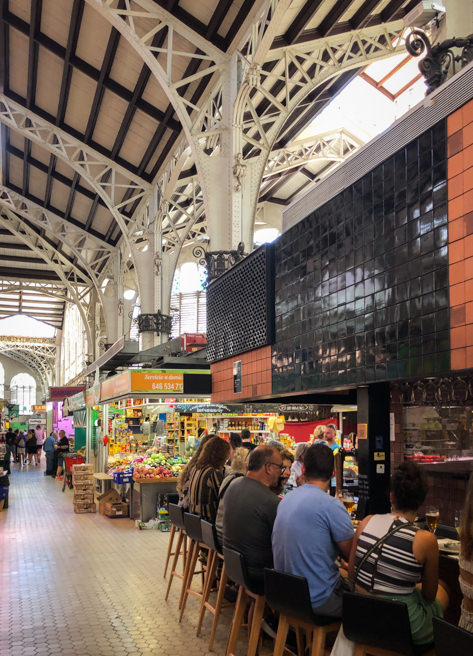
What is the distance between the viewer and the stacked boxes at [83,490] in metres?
13.0

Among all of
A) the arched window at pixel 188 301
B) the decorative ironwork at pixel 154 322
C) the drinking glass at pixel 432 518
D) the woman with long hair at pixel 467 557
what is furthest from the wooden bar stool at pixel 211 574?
the arched window at pixel 188 301

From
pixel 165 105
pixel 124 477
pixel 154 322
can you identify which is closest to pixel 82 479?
pixel 124 477

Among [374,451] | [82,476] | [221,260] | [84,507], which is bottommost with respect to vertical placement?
[84,507]

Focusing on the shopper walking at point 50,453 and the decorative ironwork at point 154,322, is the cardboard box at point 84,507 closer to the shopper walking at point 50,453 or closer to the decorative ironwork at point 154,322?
the decorative ironwork at point 154,322

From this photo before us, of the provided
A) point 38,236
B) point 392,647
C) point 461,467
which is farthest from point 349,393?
point 38,236

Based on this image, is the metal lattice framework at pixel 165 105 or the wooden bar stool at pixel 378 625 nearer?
the wooden bar stool at pixel 378 625

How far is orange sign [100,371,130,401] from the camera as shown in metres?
10.1

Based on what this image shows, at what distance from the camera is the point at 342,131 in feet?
56.9

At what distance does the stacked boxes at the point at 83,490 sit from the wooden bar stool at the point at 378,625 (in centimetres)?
1064

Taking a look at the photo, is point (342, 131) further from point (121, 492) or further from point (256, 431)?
point (121, 492)

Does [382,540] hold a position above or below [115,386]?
below

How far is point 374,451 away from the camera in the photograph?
20.1ft

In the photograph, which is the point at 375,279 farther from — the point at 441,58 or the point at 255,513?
the point at 255,513

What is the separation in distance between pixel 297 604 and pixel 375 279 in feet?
8.61
